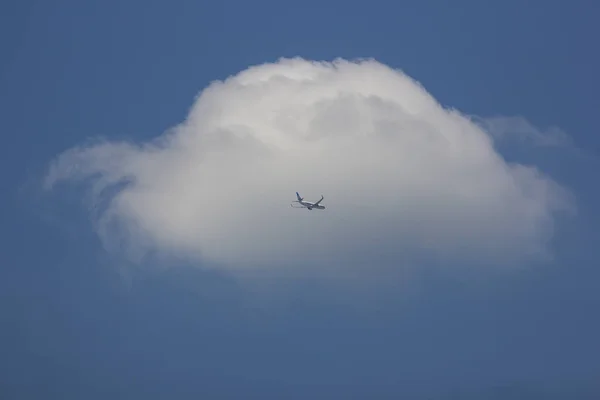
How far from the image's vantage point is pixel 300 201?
7081cm
